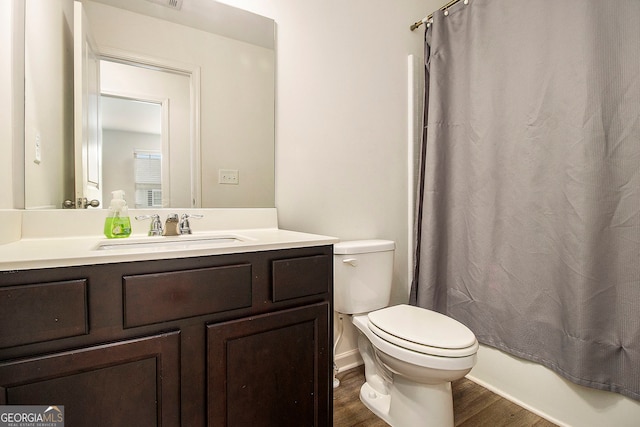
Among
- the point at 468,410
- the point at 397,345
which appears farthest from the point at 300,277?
the point at 468,410

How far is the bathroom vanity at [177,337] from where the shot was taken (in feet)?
2.27

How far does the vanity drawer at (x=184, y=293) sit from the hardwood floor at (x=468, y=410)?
88 centimetres

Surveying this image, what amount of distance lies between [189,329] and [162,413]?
22cm

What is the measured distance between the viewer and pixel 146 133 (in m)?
1.29

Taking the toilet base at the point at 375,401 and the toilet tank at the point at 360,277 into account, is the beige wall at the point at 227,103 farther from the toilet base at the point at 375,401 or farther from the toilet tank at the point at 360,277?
the toilet base at the point at 375,401

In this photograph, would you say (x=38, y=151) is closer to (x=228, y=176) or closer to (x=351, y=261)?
(x=228, y=176)

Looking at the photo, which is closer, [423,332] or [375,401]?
[423,332]

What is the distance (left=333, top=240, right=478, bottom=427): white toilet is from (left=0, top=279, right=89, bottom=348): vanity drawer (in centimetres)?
102

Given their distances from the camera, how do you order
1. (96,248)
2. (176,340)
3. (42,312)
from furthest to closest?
(96,248), (176,340), (42,312)

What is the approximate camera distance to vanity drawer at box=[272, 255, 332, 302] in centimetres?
100

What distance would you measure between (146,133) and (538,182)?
1.71 m

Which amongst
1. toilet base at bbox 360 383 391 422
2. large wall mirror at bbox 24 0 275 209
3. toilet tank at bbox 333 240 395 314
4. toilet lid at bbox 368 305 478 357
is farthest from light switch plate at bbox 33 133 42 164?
toilet base at bbox 360 383 391 422

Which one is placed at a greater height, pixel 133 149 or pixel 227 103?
pixel 227 103

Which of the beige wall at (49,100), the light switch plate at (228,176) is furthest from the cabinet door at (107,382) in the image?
the light switch plate at (228,176)
